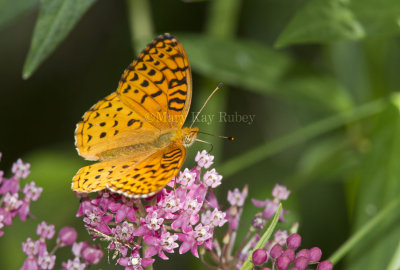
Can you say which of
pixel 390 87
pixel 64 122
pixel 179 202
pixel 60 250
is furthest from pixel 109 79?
pixel 179 202

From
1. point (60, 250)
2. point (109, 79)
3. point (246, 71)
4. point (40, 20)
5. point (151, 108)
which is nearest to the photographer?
point (40, 20)

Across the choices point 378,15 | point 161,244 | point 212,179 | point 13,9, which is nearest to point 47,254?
point 161,244

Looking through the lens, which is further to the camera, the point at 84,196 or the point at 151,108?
the point at 151,108

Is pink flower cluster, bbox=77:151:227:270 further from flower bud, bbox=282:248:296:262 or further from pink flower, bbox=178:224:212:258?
flower bud, bbox=282:248:296:262

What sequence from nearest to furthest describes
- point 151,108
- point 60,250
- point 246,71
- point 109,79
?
1. point 151,108
2. point 246,71
3. point 60,250
4. point 109,79

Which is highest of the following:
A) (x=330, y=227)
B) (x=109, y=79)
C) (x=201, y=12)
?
(x=201, y=12)

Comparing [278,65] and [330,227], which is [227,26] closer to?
[278,65]

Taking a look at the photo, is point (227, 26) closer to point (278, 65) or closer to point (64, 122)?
point (278, 65)

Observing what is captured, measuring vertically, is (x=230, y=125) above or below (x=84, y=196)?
below
